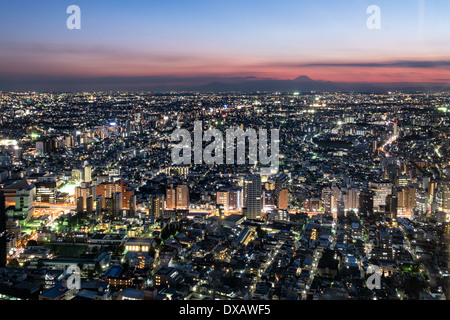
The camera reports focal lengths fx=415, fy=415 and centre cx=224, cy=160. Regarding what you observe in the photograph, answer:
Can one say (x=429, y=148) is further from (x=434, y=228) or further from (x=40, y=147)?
(x=40, y=147)

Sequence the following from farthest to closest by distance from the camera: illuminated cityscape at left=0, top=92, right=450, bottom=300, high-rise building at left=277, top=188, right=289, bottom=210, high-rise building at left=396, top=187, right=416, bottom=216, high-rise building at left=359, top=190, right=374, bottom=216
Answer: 1. high-rise building at left=277, top=188, right=289, bottom=210
2. high-rise building at left=396, top=187, right=416, bottom=216
3. high-rise building at left=359, top=190, right=374, bottom=216
4. illuminated cityscape at left=0, top=92, right=450, bottom=300

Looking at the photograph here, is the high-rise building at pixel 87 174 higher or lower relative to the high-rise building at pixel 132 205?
higher

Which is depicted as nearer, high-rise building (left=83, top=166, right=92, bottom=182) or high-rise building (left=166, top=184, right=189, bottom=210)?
high-rise building (left=166, top=184, right=189, bottom=210)

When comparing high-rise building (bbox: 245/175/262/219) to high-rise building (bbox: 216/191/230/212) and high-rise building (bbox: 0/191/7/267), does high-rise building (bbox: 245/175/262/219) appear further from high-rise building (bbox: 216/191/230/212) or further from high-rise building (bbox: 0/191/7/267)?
high-rise building (bbox: 0/191/7/267)

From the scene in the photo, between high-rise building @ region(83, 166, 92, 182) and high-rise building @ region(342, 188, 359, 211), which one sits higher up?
high-rise building @ region(83, 166, 92, 182)

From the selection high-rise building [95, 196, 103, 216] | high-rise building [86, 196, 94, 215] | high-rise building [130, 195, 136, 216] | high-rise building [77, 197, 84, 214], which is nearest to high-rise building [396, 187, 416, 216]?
high-rise building [130, 195, 136, 216]

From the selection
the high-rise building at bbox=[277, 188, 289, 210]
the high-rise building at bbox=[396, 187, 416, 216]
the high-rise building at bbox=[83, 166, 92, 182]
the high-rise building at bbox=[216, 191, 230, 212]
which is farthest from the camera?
the high-rise building at bbox=[83, 166, 92, 182]

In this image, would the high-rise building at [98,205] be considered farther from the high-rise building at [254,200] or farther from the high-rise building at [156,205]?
the high-rise building at [254,200]

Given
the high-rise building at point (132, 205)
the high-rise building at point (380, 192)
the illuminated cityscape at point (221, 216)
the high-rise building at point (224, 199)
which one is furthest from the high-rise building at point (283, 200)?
the high-rise building at point (132, 205)

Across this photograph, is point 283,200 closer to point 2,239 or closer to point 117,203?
point 117,203
